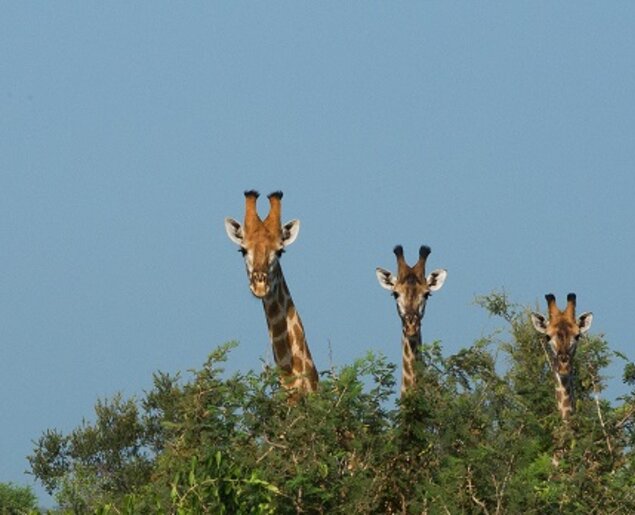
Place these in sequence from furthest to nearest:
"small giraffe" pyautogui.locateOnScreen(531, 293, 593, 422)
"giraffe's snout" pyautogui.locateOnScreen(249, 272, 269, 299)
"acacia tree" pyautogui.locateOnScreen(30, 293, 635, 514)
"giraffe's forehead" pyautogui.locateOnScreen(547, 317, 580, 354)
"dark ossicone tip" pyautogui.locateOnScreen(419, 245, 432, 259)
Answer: "giraffe's forehead" pyautogui.locateOnScreen(547, 317, 580, 354) → "small giraffe" pyautogui.locateOnScreen(531, 293, 593, 422) → "dark ossicone tip" pyautogui.locateOnScreen(419, 245, 432, 259) → "giraffe's snout" pyautogui.locateOnScreen(249, 272, 269, 299) → "acacia tree" pyautogui.locateOnScreen(30, 293, 635, 514)

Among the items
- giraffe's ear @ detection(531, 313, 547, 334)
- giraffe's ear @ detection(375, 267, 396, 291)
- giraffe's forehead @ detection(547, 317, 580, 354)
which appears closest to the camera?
giraffe's ear @ detection(375, 267, 396, 291)

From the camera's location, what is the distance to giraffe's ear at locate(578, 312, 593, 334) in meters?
21.8

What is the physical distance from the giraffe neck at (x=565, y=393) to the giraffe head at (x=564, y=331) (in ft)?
0.21

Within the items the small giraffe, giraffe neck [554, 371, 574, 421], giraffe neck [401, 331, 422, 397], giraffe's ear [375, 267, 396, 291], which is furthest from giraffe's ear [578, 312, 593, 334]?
giraffe neck [401, 331, 422, 397]

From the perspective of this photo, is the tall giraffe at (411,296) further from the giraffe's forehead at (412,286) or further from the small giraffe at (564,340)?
the small giraffe at (564,340)

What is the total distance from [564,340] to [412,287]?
13.8 feet

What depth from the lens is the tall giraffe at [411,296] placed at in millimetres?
17172

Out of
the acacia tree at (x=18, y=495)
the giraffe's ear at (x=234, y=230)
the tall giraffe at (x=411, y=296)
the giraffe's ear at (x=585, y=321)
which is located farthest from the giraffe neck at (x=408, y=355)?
the acacia tree at (x=18, y=495)

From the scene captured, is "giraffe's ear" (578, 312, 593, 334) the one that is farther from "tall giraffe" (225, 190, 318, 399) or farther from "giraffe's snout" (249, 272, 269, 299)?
"giraffe's snout" (249, 272, 269, 299)

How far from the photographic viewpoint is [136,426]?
30453mm

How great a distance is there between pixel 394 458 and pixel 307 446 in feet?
4.04

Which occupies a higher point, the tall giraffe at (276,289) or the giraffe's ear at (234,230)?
the giraffe's ear at (234,230)

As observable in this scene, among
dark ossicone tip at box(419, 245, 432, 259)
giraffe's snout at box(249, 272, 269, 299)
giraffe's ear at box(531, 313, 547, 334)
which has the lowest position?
giraffe's snout at box(249, 272, 269, 299)

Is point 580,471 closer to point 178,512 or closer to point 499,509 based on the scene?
point 499,509
